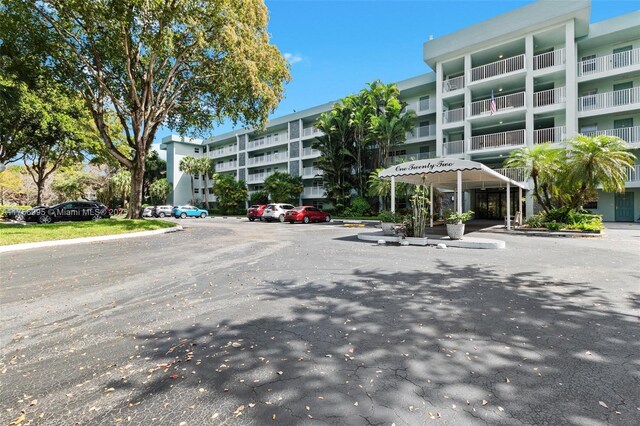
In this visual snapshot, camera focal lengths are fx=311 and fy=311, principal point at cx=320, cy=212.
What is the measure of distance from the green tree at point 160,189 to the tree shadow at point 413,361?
170 feet

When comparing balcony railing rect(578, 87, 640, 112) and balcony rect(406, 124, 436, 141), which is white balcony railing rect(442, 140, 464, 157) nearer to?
balcony rect(406, 124, 436, 141)

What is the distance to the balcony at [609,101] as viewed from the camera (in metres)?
19.9

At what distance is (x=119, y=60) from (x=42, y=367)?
20.3 metres

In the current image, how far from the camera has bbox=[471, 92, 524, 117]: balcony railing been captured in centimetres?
2258

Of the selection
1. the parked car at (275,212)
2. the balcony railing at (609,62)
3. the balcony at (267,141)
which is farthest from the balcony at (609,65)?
the balcony at (267,141)

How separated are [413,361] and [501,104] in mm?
25702

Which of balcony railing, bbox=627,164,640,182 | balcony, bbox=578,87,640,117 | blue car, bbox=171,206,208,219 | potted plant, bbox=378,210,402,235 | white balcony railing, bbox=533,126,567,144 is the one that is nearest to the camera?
potted plant, bbox=378,210,402,235

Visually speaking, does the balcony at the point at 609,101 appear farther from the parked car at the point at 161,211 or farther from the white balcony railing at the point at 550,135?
the parked car at the point at 161,211

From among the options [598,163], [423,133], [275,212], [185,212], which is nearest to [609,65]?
[598,163]

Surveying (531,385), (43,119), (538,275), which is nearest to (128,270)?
(531,385)

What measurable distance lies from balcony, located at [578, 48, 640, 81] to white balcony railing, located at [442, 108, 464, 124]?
24.7ft

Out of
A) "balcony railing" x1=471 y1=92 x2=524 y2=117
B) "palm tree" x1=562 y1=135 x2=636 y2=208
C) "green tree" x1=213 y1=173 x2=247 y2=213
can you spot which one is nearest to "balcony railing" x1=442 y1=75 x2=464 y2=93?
"balcony railing" x1=471 y1=92 x2=524 y2=117

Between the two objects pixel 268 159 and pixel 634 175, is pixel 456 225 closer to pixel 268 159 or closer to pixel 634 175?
pixel 634 175

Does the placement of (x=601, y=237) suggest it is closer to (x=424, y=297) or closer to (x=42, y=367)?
(x=424, y=297)
